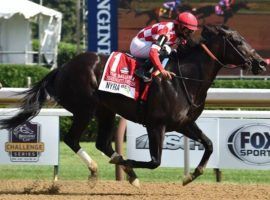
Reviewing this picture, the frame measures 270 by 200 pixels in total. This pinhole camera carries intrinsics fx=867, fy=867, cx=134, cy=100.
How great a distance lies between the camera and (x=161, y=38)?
8070 mm

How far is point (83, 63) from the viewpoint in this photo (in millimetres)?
8438

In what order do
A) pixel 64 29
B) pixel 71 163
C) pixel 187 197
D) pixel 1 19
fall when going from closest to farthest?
pixel 187 197 → pixel 71 163 → pixel 1 19 → pixel 64 29

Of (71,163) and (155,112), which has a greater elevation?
→ (155,112)

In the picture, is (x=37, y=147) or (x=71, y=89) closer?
(x=71, y=89)

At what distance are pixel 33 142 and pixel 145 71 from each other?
2.07 m

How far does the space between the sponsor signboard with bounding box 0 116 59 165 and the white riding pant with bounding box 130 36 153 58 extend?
5.24 feet

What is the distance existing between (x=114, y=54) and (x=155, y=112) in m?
0.76

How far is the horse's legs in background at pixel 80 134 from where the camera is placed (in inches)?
331

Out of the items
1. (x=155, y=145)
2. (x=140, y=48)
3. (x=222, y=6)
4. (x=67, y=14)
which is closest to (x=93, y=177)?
(x=155, y=145)

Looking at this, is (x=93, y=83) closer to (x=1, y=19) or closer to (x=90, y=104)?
(x=90, y=104)

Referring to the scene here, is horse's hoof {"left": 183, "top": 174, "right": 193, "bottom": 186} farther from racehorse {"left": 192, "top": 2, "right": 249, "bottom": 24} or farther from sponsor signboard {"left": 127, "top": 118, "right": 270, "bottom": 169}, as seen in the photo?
racehorse {"left": 192, "top": 2, "right": 249, "bottom": 24}

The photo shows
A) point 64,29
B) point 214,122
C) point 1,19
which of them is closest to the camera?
point 214,122

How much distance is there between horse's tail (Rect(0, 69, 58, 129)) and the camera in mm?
8547

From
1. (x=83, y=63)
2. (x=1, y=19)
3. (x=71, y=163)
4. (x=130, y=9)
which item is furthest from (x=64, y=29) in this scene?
(x=83, y=63)
